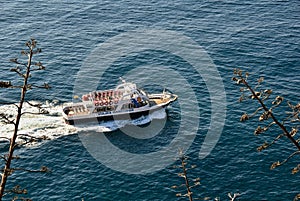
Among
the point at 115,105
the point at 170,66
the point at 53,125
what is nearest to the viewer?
the point at 53,125

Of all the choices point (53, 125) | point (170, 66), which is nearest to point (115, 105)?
point (53, 125)

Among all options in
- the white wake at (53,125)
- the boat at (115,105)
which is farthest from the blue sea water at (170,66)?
the boat at (115,105)

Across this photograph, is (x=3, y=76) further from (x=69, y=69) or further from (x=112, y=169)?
(x=112, y=169)

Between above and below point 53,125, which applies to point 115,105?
above

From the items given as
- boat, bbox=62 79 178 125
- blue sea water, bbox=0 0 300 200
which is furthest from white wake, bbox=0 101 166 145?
blue sea water, bbox=0 0 300 200

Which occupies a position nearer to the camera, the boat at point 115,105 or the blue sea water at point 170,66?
the blue sea water at point 170,66

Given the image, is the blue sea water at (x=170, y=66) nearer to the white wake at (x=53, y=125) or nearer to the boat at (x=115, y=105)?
the white wake at (x=53, y=125)

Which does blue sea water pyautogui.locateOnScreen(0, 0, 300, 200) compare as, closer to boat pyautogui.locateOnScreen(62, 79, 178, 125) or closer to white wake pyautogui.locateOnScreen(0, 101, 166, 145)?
white wake pyautogui.locateOnScreen(0, 101, 166, 145)

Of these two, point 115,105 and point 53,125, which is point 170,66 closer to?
point 115,105
